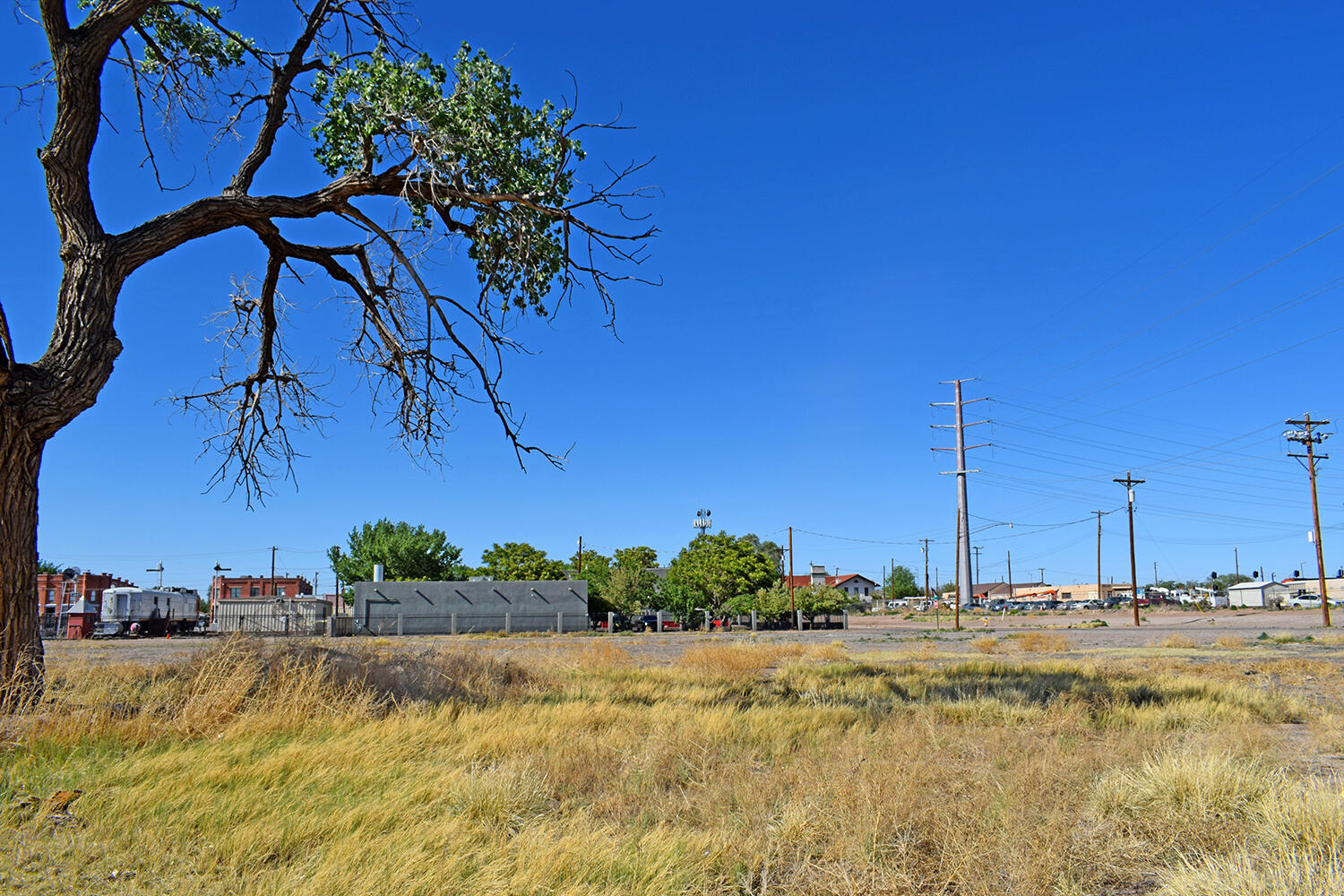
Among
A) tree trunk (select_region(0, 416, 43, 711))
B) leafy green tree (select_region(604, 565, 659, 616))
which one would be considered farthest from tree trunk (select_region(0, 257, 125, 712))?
leafy green tree (select_region(604, 565, 659, 616))

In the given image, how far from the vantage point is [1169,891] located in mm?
4359

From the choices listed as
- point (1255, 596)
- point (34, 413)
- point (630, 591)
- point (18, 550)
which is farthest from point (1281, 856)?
point (1255, 596)

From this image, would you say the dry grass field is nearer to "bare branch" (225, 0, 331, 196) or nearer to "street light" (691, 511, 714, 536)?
"bare branch" (225, 0, 331, 196)

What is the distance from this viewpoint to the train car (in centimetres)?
4975

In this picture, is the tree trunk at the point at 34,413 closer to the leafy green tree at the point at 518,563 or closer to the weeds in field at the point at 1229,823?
the weeds in field at the point at 1229,823

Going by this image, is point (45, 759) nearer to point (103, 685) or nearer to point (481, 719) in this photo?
point (103, 685)

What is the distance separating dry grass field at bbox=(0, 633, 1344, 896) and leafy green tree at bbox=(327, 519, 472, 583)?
6665cm

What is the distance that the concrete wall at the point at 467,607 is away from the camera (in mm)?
52000

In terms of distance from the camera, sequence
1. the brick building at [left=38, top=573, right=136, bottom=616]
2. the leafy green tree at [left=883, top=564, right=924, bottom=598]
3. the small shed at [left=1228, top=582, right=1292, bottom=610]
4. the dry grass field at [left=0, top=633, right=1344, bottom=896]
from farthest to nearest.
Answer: the leafy green tree at [left=883, top=564, right=924, bottom=598] < the small shed at [left=1228, top=582, right=1292, bottom=610] < the brick building at [left=38, top=573, right=136, bottom=616] < the dry grass field at [left=0, top=633, right=1344, bottom=896]

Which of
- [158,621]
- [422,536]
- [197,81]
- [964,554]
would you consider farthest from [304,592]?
[197,81]

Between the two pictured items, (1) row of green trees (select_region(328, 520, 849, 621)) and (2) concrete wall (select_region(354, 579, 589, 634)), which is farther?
(1) row of green trees (select_region(328, 520, 849, 621))

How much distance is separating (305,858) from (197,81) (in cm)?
1144

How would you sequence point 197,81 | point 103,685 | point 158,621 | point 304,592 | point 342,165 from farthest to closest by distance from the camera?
point 304,592 < point 158,621 < point 197,81 < point 342,165 < point 103,685

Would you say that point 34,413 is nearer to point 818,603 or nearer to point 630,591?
point 630,591
